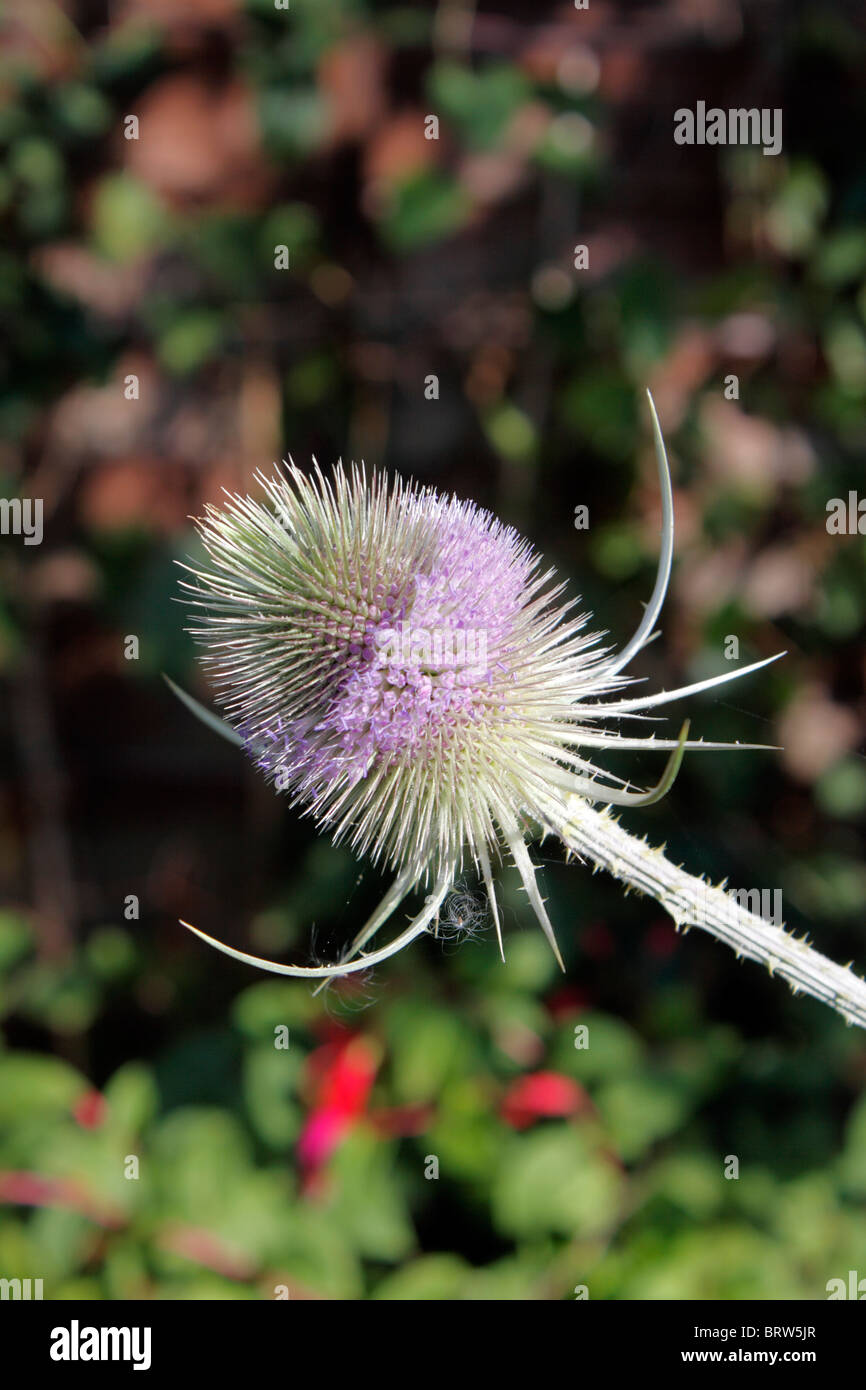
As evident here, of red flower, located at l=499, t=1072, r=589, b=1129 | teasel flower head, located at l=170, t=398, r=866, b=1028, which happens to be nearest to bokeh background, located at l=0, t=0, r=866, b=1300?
red flower, located at l=499, t=1072, r=589, b=1129

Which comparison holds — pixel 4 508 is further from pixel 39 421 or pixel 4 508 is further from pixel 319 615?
pixel 319 615

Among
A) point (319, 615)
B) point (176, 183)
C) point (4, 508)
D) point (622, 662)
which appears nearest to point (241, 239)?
point (176, 183)
